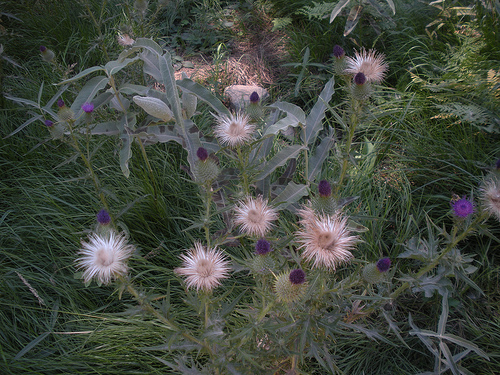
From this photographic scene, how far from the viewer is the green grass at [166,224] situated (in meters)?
2.05

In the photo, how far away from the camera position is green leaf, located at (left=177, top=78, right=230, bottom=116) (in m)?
2.10

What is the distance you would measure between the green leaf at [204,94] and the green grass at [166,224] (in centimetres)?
58

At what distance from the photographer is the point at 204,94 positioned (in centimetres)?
214

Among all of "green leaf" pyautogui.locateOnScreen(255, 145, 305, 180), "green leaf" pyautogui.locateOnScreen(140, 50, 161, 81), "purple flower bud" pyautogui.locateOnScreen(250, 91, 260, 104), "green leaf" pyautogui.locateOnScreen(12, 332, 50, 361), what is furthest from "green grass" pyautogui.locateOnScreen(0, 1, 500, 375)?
"purple flower bud" pyautogui.locateOnScreen(250, 91, 260, 104)

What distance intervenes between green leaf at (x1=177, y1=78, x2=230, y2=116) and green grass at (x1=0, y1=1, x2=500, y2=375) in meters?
0.58

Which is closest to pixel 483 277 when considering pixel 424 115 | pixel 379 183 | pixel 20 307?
pixel 379 183

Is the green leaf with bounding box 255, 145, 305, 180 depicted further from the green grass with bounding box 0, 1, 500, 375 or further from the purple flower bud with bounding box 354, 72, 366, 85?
the purple flower bud with bounding box 354, 72, 366, 85

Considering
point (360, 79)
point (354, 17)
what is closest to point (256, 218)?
point (360, 79)

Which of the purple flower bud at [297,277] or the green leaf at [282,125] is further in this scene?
the green leaf at [282,125]

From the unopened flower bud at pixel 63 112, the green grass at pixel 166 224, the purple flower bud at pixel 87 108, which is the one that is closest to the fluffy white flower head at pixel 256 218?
the green grass at pixel 166 224

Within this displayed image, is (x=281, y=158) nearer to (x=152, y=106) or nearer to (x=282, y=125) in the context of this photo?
(x=282, y=125)

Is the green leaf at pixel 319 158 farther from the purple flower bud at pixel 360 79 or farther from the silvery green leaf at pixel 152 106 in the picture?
the silvery green leaf at pixel 152 106

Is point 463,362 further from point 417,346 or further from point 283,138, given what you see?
point 283,138

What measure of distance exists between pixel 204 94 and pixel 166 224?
1036mm
